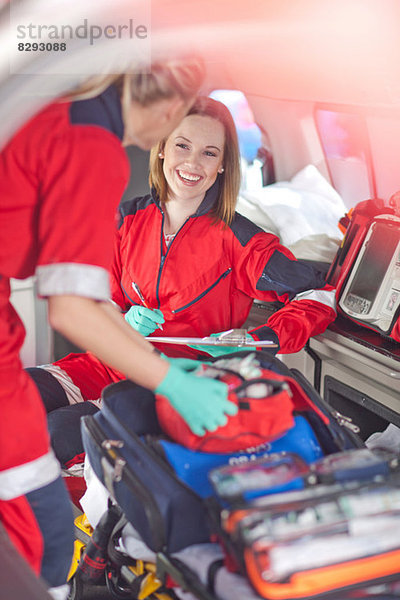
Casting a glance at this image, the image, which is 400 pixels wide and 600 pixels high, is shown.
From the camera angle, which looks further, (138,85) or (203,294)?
(203,294)

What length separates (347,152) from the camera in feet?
11.1

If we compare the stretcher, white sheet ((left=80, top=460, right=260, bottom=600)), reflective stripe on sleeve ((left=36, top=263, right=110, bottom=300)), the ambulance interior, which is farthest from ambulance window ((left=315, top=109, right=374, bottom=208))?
reflective stripe on sleeve ((left=36, top=263, right=110, bottom=300))

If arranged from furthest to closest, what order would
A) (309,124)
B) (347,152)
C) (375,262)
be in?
(309,124) < (347,152) < (375,262)

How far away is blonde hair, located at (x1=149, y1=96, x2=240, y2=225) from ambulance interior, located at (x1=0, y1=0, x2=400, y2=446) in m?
0.15

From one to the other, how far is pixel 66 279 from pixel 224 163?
4.30 feet

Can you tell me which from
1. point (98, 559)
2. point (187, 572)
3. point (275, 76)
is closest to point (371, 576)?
point (187, 572)

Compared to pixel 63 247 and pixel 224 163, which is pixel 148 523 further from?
pixel 224 163

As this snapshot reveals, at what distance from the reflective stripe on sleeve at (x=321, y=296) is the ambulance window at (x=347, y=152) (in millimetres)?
877

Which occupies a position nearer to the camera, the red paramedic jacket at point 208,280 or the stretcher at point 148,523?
the stretcher at point 148,523

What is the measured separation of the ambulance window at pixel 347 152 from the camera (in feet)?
10.6

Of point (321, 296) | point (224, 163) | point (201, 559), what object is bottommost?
point (201, 559)

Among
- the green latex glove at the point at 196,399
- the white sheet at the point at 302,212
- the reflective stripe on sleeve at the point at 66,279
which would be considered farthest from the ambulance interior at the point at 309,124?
the green latex glove at the point at 196,399

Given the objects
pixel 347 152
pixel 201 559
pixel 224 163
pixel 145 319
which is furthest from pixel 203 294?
pixel 347 152

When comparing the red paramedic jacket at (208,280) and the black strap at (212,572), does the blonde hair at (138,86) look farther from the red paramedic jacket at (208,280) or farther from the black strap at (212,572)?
the red paramedic jacket at (208,280)
